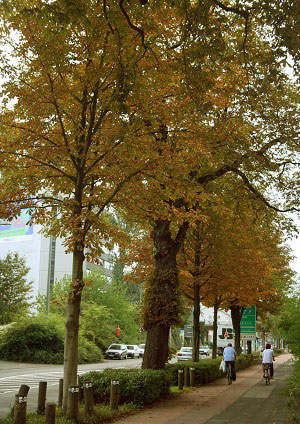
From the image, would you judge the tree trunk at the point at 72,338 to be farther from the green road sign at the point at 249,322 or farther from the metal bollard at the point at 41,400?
the green road sign at the point at 249,322

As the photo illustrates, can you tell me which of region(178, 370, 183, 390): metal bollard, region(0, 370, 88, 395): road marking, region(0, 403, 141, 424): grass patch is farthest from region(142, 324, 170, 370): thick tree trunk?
region(0, 370, 88, 395): road marking

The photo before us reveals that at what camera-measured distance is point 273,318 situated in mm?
58406

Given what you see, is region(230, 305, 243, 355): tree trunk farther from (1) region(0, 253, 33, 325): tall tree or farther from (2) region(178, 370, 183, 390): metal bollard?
(2) region(178, 370, 183, 390): metal bollard

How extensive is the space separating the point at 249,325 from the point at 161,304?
56.4ft

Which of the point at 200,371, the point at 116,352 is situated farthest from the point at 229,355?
the point at 116,352

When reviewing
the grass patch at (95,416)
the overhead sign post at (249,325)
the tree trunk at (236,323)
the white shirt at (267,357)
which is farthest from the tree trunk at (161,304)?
the tree trunk at (236,323)

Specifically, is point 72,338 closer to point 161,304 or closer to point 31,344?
point 161,304

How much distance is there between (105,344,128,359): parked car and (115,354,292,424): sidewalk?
31576mm

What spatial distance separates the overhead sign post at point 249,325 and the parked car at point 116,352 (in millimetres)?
19666

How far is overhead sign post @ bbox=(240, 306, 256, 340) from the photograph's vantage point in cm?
3155

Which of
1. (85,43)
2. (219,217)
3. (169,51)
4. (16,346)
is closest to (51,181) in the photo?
(85,43)

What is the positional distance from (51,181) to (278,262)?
87.6 feet

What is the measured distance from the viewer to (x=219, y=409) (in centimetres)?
1311

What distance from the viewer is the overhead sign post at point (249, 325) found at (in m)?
31.5
